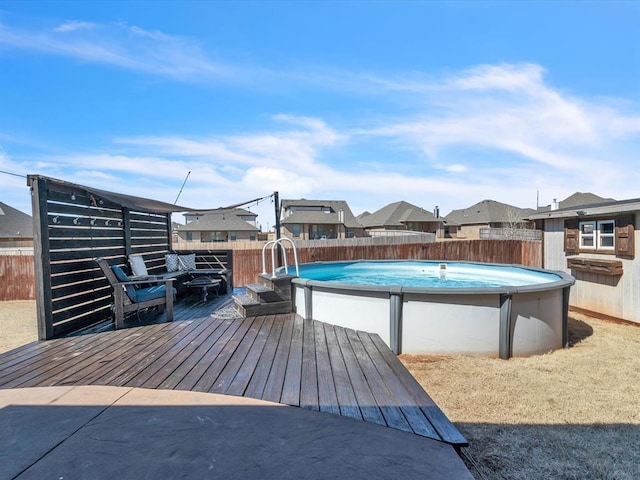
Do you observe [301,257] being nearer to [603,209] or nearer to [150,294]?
[150,294]

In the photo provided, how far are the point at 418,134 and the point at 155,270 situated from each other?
39.5 ft

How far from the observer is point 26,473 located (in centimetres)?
165

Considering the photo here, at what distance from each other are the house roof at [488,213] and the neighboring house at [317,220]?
13.1 metres

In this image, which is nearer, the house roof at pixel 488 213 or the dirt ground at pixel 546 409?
the dirt ground at pixel 546 409

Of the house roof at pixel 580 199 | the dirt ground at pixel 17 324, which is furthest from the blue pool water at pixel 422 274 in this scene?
the house roof at pixel 580 199

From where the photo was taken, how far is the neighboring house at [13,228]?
947 inches

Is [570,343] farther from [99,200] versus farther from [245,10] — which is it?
[245,10]

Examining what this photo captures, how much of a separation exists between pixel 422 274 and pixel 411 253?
3.75m

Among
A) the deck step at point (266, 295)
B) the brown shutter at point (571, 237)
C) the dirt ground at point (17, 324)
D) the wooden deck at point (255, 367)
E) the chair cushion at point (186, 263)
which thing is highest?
the brown shutter at point (571, 237)

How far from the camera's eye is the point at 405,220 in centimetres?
3391

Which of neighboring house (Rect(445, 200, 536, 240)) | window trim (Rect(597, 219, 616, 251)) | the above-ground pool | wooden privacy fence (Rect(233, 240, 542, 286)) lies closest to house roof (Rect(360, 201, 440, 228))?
neighboring house (Rect(445, 200, 536, 240))

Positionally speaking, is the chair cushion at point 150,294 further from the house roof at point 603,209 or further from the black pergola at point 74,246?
the house roof at point 603,209

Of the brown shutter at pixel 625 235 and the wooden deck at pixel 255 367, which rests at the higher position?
the brown shutter at pixel 625 235

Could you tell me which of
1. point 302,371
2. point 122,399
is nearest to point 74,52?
point 122,399
